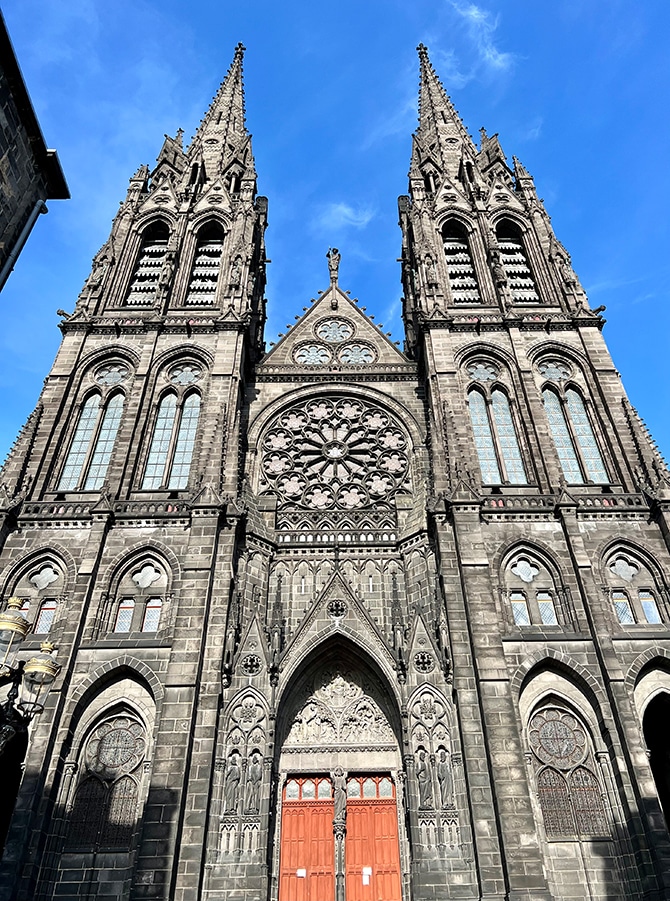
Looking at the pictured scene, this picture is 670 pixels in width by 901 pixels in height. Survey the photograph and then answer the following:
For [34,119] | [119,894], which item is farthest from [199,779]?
[34,119]

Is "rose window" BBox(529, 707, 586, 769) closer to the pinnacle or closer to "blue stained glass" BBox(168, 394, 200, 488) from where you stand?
"blue stained glass" BBox(168, 394, 200, 488)

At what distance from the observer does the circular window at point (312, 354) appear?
2606 centimetres

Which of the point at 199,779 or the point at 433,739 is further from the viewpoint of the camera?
the point at 433,739

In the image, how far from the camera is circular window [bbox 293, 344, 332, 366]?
26.1 meters

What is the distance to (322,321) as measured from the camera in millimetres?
27484

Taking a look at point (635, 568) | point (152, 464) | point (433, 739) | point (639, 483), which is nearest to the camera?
point (433, 739)

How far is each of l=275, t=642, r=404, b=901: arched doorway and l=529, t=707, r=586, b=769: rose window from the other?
332 cm

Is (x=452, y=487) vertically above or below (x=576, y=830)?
above

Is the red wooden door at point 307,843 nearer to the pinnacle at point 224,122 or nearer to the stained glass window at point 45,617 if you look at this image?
the stained glass window at point 45,617

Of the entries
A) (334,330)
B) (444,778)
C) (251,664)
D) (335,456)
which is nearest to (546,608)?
(444,778)

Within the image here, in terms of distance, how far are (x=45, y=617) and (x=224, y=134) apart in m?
27.1

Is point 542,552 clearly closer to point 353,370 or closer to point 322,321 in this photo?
point 353,370

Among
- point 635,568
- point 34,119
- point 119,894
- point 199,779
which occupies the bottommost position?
point 119,894

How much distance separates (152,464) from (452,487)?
9.08 meters
